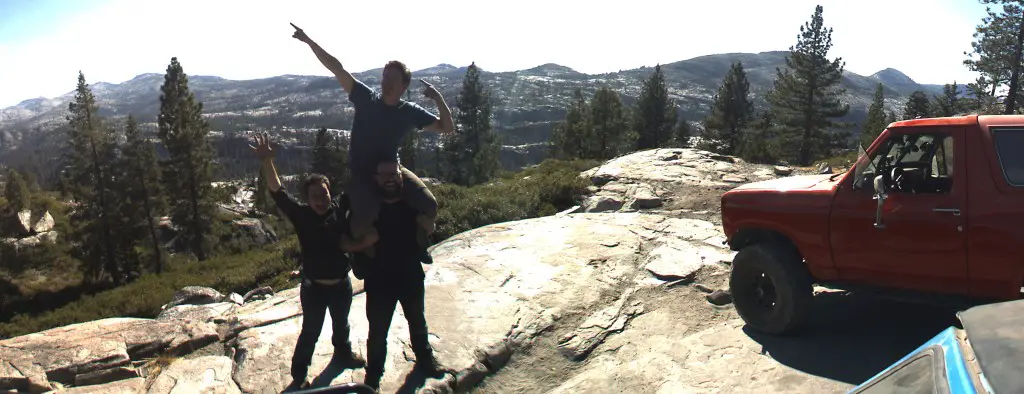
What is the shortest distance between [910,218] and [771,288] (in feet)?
4.92

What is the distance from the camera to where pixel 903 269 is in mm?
4707

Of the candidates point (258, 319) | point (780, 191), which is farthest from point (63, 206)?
point (780, 191)

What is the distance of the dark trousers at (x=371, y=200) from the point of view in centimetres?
436

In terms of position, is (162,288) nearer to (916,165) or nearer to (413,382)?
(413,382)

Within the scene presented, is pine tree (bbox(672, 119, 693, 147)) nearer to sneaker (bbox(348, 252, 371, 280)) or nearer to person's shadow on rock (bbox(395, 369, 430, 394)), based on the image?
person's shadow on rock (bbox(395, 369, 430, 394))

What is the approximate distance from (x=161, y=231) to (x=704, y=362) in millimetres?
63123

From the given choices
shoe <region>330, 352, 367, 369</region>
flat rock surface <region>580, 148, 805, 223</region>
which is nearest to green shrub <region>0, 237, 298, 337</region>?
flat rock surface <region>580, 148, 805, 223</region>

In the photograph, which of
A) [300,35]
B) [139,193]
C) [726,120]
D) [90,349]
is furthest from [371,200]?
[726,120]

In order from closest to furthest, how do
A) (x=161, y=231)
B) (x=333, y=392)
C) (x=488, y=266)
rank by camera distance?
1. (x=333, y=392)
2. (x=488, y=266)
3. (x=161, y=231)

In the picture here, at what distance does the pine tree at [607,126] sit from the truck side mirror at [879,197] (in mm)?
39142

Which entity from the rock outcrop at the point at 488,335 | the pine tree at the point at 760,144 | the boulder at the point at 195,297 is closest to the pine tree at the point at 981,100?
the pine tree at the point at 760,144

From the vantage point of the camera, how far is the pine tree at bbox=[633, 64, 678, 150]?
4756 cm

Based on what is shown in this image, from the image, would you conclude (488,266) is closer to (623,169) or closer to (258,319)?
(258,319)

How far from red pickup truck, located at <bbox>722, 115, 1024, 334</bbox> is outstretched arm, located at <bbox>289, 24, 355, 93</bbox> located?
12.9 feet
